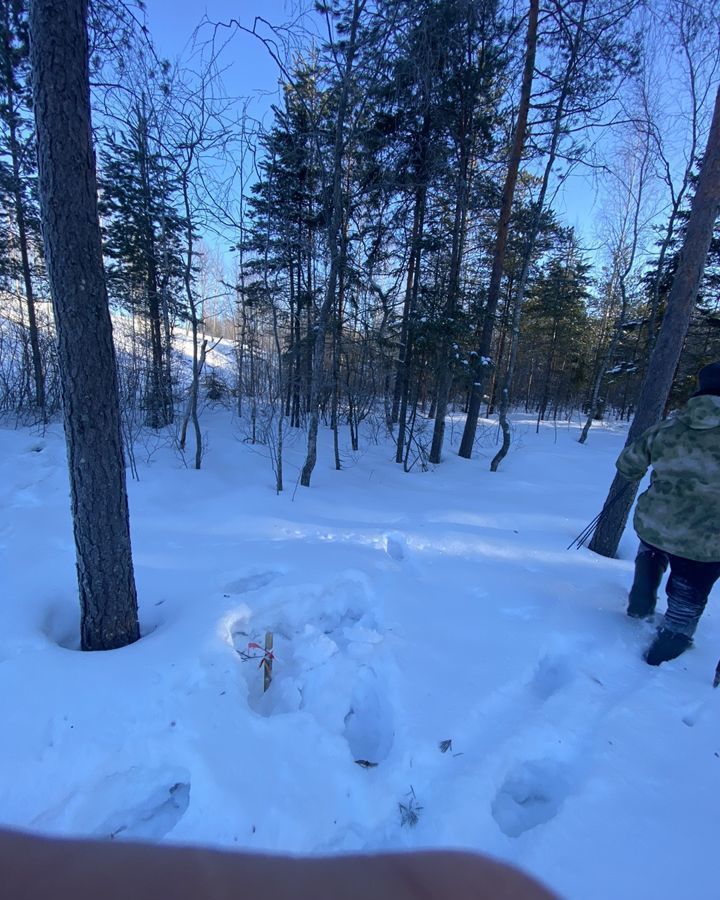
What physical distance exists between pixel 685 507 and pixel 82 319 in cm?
375

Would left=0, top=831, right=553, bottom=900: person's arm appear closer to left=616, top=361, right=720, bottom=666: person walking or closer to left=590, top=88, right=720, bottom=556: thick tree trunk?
left=616, top=361, right=720, bottom=666: person walking

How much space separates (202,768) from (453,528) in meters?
3.58

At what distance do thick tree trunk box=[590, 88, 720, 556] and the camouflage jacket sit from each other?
0.99 meters

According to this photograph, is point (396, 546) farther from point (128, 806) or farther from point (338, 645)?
point (128, 806)

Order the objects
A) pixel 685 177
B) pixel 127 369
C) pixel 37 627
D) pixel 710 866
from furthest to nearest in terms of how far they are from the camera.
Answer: pixel 685 177 < pixel 127 369 < pixel 37 627 < pixel 710 866

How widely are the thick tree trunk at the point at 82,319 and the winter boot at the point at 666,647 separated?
11.2 ft

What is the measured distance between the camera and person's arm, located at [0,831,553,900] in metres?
1.34

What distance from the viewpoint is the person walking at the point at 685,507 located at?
242cm

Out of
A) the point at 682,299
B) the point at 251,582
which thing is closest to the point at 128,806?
the point at 251,582

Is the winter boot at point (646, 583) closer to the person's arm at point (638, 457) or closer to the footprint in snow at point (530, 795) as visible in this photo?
the person's arm at point (638, 457)

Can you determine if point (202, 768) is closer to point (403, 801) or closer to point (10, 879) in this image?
point (10, 879)

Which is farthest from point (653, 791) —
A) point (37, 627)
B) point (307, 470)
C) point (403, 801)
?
point (307, 470)

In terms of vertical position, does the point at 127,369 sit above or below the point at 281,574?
above

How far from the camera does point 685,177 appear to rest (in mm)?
11695
